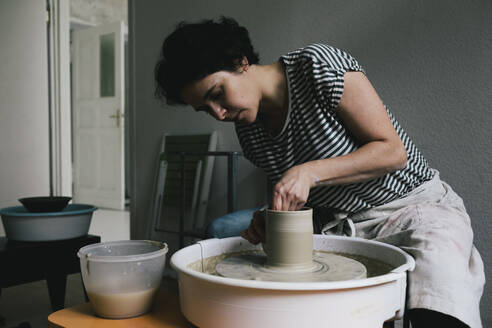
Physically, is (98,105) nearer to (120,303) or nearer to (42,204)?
(42,204)

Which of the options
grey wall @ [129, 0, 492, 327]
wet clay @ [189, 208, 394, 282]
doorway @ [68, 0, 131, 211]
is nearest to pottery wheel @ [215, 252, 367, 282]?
wet clay @ [189, 208, 394, 282]

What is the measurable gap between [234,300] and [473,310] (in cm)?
42

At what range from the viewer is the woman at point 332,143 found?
0.75 meters

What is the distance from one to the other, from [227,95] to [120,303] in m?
0.47

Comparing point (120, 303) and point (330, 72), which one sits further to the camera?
point (330, 72)

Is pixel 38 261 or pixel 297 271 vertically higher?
pixel 297 271

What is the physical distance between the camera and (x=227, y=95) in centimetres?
89

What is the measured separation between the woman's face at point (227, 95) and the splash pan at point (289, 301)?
41 centimetres

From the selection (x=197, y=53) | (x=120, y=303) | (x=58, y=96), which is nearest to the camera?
Answer: (x=120, y=303)

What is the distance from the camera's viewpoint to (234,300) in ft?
1.72

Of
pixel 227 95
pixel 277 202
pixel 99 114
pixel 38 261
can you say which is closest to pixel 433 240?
pixel 277 202

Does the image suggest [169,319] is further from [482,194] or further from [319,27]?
[319,27]

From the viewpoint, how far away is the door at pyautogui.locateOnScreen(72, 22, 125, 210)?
4242 millimetres

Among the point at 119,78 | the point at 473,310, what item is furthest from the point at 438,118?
the point at 119,78
